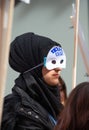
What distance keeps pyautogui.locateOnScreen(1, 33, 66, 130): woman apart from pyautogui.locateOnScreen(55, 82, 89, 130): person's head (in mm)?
227

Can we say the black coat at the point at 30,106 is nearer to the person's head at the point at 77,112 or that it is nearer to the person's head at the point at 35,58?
the person's head at the point at 35,58

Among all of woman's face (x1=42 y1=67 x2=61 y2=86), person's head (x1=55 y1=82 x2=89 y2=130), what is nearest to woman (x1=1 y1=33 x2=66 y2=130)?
woman's face (x1=42 y1=67 x2=61 y2=86)

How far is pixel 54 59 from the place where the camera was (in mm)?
1308

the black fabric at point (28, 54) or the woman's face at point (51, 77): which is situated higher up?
the black fabric at point (28, 54)

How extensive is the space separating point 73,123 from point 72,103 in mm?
61

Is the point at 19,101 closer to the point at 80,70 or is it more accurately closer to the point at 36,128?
the point at 36,128

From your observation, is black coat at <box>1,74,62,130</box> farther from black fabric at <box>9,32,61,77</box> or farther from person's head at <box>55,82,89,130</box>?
person's head at <box>55,82,89,130</box>

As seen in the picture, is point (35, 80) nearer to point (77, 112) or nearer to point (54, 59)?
point (54, 59)

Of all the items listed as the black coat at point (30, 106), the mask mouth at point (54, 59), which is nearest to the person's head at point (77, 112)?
the black coat at point (30, 106)

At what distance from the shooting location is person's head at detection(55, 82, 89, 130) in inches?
36.1

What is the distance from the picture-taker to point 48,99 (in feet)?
4.12

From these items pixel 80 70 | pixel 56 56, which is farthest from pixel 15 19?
pixel 56 56

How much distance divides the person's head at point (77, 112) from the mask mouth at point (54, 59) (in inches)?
12.2

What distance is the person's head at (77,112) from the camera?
917 mm
